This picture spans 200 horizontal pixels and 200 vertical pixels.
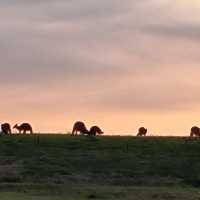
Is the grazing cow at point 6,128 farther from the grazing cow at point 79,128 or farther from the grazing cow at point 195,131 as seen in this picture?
the grazing cow at point 195,131

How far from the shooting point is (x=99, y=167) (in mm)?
56531

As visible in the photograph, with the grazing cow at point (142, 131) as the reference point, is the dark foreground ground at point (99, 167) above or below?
below

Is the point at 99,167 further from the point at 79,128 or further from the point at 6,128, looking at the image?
the point at 6,128

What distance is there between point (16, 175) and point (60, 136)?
1066cm

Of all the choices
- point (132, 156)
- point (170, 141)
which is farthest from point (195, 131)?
point (132, 156)

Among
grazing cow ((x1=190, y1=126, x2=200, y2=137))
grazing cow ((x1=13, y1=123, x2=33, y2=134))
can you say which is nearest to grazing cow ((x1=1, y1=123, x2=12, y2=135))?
grazing cow ((x1=13, y1=123, x2=33, y2=134))

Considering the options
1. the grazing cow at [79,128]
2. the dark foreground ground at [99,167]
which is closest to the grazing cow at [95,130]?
the grazing cow at [79,128]

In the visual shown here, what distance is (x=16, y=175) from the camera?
176 ft

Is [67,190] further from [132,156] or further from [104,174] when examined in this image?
[132,156]

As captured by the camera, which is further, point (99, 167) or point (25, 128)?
point (25, 128)

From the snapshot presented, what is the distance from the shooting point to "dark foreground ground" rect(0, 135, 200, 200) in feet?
157

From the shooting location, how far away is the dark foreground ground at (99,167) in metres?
48.0

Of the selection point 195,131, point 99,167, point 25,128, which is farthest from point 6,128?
point 99,167

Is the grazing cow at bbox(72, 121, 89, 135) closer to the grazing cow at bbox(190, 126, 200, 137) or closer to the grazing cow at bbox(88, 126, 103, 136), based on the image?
the grazing cow at bbox(88, 126, 103, 136)
